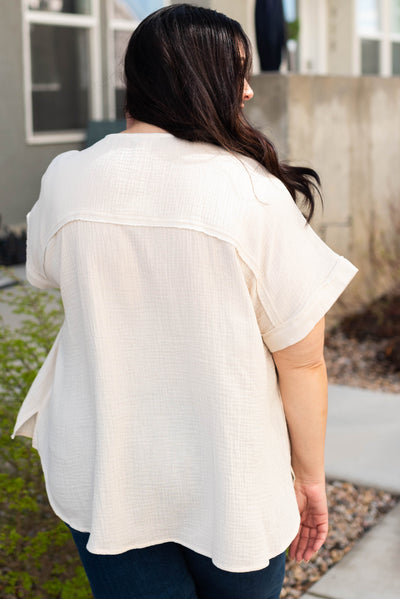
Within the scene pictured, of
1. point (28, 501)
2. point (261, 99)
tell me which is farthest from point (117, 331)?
A: point (261, 99)

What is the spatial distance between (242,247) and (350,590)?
2004 mm

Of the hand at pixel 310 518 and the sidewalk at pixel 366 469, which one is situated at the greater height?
the hand at pixel 310 518

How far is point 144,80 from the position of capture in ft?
4.80

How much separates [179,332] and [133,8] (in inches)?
396

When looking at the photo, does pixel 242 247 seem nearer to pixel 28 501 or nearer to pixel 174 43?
pixel 174 43

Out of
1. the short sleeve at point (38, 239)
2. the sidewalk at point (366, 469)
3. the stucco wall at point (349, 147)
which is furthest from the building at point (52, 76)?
the short sleeve at point (38, 239)

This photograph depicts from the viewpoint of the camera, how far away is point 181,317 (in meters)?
1.40

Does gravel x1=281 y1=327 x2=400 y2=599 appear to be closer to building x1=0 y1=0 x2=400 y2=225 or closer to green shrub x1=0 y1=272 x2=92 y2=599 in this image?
green shrub x1=0 y1=272 x2=92 y2=599

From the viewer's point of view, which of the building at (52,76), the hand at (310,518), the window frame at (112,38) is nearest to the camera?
the hand at (310,518)

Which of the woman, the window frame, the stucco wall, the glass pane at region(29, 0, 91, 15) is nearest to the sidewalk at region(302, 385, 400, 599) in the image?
the woman

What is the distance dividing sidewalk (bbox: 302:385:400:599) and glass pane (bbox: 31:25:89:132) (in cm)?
567

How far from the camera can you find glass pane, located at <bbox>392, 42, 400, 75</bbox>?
14.8 m

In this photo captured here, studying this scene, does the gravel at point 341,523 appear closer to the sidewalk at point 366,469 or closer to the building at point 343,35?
the sidewalk at point 366,469

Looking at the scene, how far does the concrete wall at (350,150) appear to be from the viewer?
597 cm
